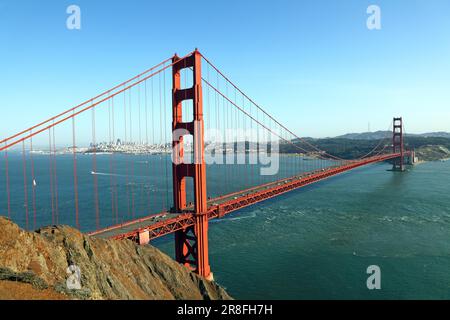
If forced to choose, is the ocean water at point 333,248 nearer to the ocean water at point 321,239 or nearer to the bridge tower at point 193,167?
the ocean water at point 321,239

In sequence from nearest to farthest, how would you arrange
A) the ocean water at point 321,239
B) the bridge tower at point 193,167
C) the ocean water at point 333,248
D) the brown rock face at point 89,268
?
the brown rock face at point 89,268 < the ocean water at point 333,248 < the ocean water at point 321,239 < the bridge tower at point 193,167

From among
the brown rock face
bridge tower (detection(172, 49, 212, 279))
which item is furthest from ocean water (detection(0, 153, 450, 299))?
the brown rock face

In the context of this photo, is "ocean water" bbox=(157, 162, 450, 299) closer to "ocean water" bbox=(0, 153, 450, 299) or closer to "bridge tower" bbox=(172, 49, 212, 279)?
"ocean water" bbox=(0, 153, 450, 299)

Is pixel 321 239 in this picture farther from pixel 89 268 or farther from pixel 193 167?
pixel 89 268

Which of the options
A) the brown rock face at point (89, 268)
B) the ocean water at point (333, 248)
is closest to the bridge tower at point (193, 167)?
the ocean water at point (333, 248)

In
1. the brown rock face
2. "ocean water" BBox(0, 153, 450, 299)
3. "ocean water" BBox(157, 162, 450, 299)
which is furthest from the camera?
"ocean water" BBox(0, 153, 450, 299)
